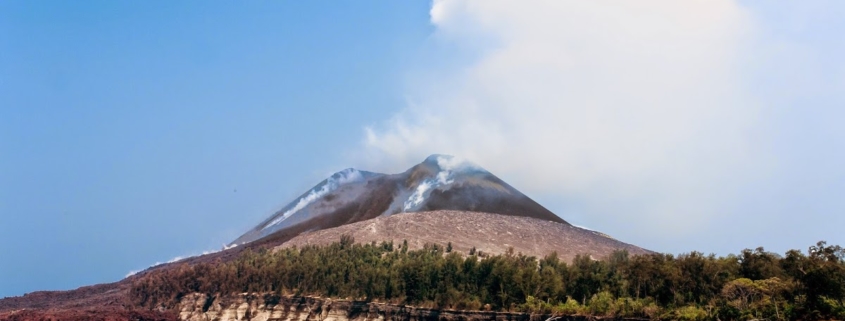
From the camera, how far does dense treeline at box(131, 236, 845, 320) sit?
2002 inches

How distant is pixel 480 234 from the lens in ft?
403

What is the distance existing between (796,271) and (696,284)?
944 centimetres

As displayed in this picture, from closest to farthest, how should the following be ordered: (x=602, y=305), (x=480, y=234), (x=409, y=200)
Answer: (x=602, y=305), (x=480, y=234), (x=409, y=200)

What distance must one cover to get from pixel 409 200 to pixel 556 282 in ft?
339

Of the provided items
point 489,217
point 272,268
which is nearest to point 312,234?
point 489,217

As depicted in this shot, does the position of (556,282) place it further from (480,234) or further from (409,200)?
(409,200)

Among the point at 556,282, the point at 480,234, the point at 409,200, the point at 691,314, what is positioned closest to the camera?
the point at 691,314

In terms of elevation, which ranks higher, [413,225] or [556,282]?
[413,225]

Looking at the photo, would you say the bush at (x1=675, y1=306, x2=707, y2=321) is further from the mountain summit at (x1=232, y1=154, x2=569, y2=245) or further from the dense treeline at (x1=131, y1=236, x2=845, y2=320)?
the mountain summit at (x1=232, y1=154, x2=569, y2=245)

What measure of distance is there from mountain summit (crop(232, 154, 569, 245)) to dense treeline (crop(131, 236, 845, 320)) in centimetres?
5592

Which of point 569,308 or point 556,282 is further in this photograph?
point 556,282

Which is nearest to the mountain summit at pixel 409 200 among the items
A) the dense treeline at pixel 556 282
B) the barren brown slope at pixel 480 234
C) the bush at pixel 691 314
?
the barren brown slope at pixel 480 234

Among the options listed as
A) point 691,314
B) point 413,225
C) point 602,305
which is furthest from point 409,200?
point 691,314

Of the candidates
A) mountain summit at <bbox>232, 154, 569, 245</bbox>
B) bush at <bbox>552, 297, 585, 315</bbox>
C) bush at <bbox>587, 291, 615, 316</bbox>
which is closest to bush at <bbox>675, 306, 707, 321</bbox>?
Answer: bush at <bbox>587, 291, 615, 316</bbox>
